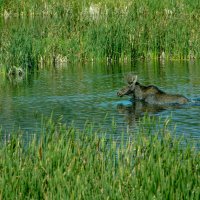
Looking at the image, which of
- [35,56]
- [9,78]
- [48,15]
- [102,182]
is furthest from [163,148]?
[48,15]

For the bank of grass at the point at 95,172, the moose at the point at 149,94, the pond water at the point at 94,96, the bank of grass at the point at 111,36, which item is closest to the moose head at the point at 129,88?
the moose at the point at 149,94

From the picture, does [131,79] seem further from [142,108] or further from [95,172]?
[95,172]

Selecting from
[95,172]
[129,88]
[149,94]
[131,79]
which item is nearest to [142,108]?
[149,94]

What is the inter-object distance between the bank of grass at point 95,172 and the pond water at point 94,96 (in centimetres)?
308

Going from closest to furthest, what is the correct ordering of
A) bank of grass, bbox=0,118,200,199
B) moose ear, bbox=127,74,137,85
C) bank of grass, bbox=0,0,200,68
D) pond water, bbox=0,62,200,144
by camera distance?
bank of grass, bbox=0,118,200,199 < pond water, bbox=0,62,200,144 < moose ear, bbox=127,74,137,85 < bank of grass, bbox=0,0,200,68

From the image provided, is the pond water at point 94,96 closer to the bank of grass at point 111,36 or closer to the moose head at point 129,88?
the moose head at point 129,88

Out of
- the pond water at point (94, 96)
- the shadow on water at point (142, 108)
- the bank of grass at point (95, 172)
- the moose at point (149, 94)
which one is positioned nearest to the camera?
the bank of grass at point (95, 172)

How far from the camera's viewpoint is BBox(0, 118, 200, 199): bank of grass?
10703 mm

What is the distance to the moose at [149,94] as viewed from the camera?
2114 centimetres

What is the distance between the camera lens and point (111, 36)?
98.5 ft

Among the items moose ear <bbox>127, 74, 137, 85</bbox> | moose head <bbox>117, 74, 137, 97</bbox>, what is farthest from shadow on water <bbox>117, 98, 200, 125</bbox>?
moose ear <bbox>127, 74, 137, 85</bbox>

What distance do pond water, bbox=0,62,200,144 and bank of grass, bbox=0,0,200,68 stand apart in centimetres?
84

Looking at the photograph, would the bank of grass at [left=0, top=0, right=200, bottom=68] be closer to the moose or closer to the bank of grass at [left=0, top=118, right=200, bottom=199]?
the moose

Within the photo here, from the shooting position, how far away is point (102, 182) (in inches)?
438
